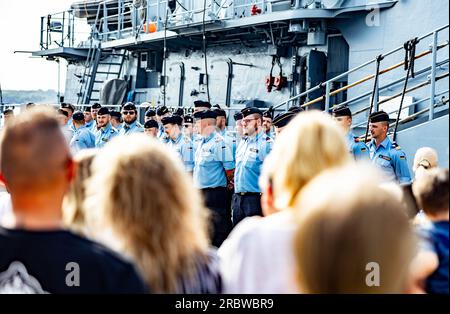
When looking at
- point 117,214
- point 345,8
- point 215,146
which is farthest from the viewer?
point 345,8

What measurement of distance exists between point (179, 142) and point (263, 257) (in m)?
6.06

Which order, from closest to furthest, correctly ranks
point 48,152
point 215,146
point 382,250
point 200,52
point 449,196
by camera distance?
point 382,250 → point 48,152 → point 449,196 → point 215,146 → point 200,52

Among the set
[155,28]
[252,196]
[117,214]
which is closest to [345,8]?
[252,196]

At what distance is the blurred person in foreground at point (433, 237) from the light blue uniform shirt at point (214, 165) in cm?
472

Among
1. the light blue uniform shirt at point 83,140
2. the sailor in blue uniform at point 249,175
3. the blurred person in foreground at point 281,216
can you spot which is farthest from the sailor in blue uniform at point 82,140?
the blurred person in foreground at point 281,216

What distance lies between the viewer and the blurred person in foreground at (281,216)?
2.17m

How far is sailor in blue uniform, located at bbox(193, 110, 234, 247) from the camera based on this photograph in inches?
283

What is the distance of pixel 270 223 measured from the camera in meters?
2.21

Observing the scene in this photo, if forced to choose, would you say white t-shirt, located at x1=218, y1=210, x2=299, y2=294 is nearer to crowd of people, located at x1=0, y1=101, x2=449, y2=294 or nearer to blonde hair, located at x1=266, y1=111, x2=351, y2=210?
crowd of people, located at x1=0, y1=101, x2=449, y2=294

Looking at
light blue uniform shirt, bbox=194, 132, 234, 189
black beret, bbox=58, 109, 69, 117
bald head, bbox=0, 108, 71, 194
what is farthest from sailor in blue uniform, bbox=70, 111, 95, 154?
bald head, bbox=0, 108, 71, 194

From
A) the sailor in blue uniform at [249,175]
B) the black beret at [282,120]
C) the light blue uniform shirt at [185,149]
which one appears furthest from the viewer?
the light blue uniform shirt at [185,149]

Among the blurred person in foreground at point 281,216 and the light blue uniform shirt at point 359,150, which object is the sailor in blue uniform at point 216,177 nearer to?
the light blue uniform shirt at point 359,150
